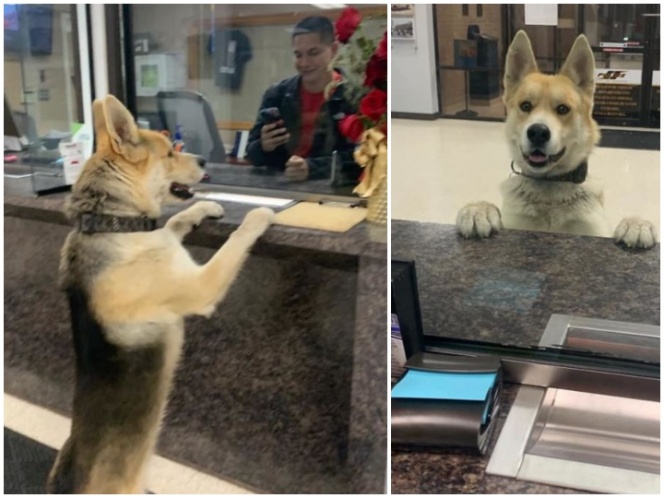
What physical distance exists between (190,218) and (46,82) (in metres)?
0.45

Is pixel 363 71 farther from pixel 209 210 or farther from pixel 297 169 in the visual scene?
pixel 209 210

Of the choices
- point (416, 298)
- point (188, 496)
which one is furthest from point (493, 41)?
point (188, 496)

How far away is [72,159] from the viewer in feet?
4.86

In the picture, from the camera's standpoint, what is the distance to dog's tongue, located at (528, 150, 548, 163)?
1.41 metres

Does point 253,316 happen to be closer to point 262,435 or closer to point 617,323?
point 262,435

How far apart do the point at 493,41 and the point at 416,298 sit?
0.59m

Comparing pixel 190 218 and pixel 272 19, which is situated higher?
pixel 272 19

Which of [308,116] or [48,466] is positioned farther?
[48,466]

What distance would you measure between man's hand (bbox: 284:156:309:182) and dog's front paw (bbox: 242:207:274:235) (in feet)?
0.29

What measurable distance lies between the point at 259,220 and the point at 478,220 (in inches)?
19.2

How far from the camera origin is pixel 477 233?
151cm

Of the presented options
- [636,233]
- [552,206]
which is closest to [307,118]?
[552,206]

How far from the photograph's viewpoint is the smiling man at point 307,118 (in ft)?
4.56

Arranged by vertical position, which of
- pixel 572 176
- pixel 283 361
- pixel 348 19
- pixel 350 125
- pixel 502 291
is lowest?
pixel 283 361
